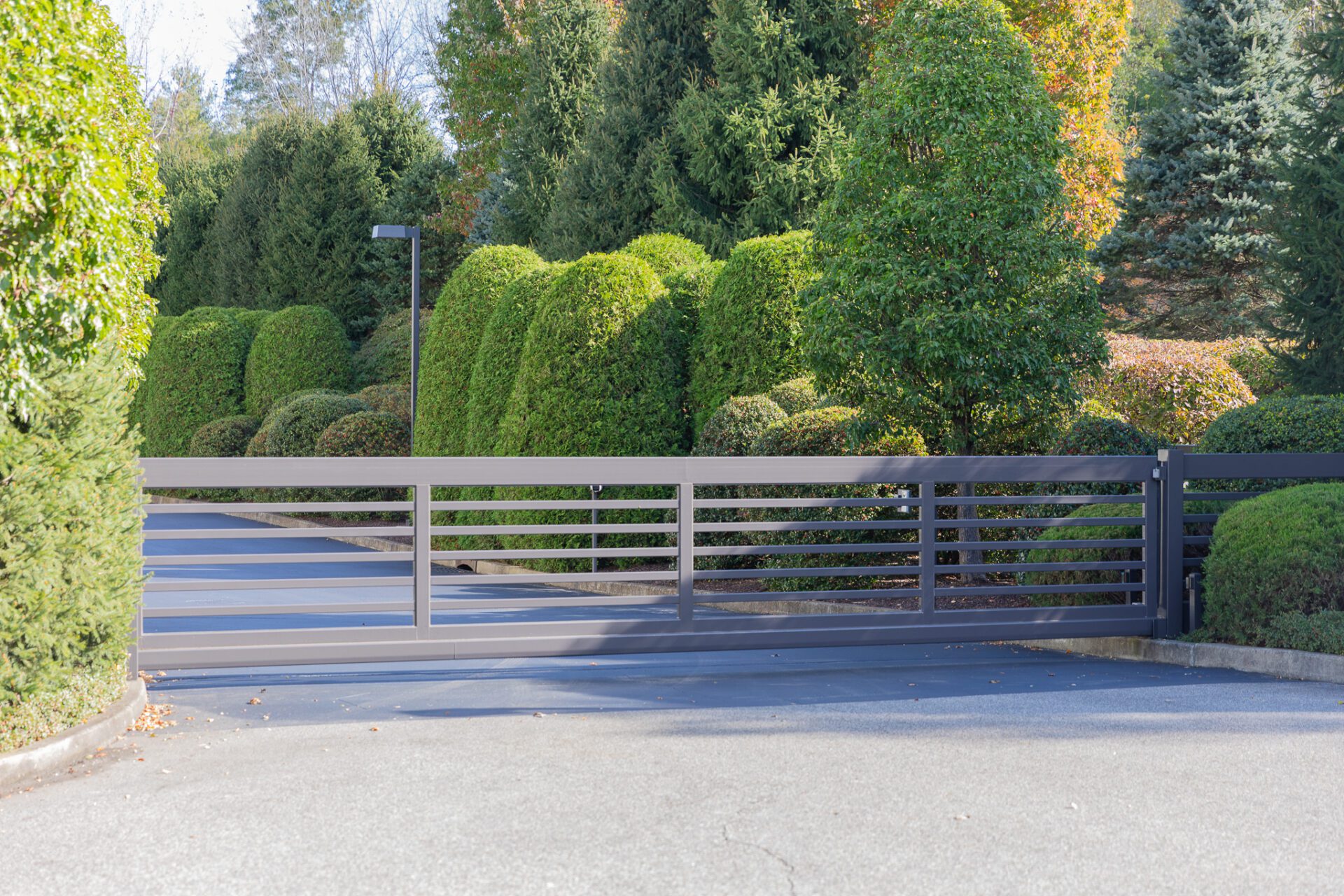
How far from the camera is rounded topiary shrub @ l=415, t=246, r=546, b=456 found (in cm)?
1961

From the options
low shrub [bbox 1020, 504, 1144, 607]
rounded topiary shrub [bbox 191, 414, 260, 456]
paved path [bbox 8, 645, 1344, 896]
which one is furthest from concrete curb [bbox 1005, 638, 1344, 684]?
rounded topiary shrub [bbox 191, 414, 260, 456]

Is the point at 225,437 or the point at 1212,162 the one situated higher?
the point at 1212,162

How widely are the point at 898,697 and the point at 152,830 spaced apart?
178 inches

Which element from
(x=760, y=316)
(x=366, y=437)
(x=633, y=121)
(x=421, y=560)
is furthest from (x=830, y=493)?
(x=633, y=121)

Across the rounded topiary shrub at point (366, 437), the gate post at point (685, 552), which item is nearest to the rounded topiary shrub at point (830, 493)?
the gate post at point (685, 552)

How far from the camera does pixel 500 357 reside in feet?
60.9

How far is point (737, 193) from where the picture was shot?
25.1 metres

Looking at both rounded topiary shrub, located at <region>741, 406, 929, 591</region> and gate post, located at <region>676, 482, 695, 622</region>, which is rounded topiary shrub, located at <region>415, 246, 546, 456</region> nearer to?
rounded topiary shrub, located at <region>741, 406, 929, 591</region>

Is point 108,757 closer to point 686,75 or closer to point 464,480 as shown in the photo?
point 464,480

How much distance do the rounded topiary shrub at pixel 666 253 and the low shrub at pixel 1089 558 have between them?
8.42 metres

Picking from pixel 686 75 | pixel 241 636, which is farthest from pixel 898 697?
pixel 686 75

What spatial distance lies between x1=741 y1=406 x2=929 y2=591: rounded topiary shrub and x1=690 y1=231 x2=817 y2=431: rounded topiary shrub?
1.77 m

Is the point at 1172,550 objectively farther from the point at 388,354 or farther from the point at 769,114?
the point at 388,354

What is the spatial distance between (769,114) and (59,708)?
19.7 m
